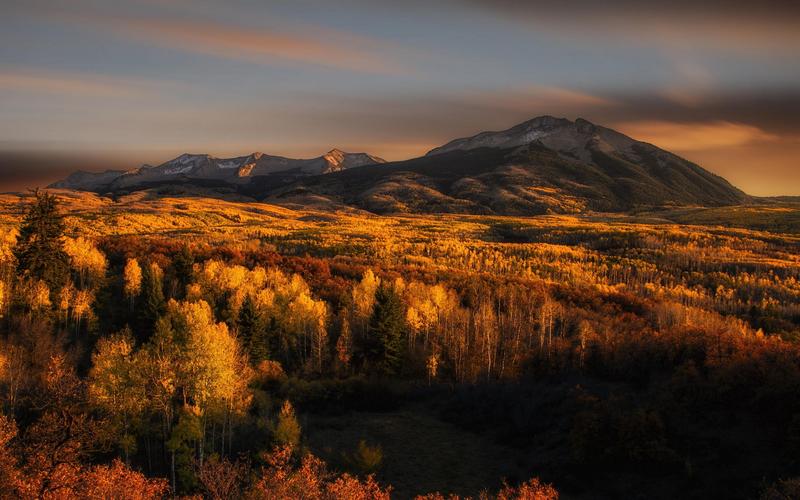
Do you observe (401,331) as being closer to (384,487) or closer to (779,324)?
(384,487)

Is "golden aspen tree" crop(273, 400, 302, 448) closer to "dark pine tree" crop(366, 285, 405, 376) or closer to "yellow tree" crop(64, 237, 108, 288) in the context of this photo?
"dark pine tree" crop(366, 285, 405, 376)

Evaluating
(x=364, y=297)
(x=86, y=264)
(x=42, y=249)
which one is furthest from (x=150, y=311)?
(x=364, y=297)

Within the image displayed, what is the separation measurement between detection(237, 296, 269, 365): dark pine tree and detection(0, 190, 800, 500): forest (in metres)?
0.36

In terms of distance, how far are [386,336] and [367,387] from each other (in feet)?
38.0

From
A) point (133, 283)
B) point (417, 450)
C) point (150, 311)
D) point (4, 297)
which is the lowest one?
point (417, 450)

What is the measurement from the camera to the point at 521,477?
49250 mm

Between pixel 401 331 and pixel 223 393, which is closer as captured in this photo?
pixel 223 393

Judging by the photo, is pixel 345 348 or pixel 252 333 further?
pixel 345 348

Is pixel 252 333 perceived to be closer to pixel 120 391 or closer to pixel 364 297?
pixel 364 297

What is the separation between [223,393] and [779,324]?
4063 inches

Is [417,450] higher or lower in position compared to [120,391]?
lower

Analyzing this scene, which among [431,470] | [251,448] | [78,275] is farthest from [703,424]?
[78,275]

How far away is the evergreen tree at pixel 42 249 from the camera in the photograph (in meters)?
95.6

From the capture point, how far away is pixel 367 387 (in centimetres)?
7331
